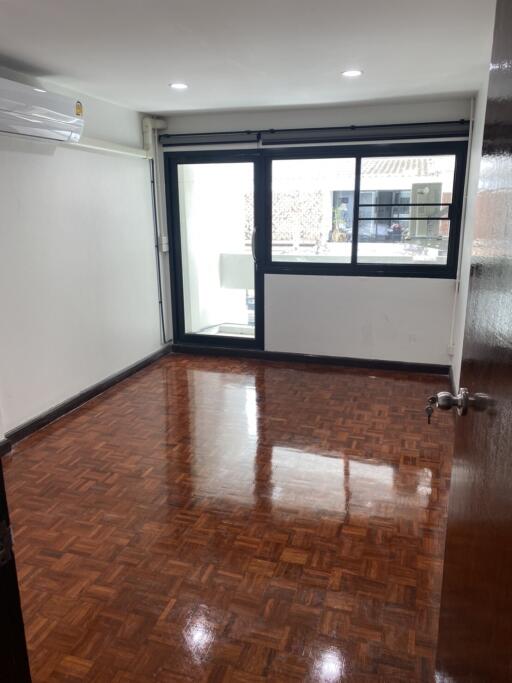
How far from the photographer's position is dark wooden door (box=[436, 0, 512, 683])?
839mm

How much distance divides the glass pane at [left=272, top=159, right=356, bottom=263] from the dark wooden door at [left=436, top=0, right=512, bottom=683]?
3555 mm

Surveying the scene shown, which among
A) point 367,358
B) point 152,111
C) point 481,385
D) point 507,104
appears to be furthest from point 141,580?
point 152,111

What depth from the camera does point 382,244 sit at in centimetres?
464

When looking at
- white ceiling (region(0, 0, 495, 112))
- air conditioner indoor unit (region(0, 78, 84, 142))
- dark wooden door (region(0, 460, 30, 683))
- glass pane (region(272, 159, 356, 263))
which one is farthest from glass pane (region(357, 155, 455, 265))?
dark wooden door (region(0, 460, 30, 683))

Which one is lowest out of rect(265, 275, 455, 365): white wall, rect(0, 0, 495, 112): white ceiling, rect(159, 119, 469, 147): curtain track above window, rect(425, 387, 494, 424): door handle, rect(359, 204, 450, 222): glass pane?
rect(265, 275, 455, 365): white wall

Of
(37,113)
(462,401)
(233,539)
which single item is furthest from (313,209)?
(462,401)

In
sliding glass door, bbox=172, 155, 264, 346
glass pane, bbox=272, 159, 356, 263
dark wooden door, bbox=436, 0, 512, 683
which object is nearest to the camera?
dark wooden door, bbox=436, 0, 512, 683

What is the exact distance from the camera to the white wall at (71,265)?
3271 millimetres

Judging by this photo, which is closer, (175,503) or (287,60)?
(175,503)

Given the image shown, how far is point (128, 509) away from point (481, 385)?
2039mm

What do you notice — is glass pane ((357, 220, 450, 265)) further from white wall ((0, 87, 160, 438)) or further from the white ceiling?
white wall ((0, 87, 160, 438))

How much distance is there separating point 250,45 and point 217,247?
2.75 meters

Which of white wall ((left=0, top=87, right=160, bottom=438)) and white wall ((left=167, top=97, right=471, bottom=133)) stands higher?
white wall ((left=167, top=97, right=471, bottom=133))

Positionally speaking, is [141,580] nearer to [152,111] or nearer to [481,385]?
[481,385]
